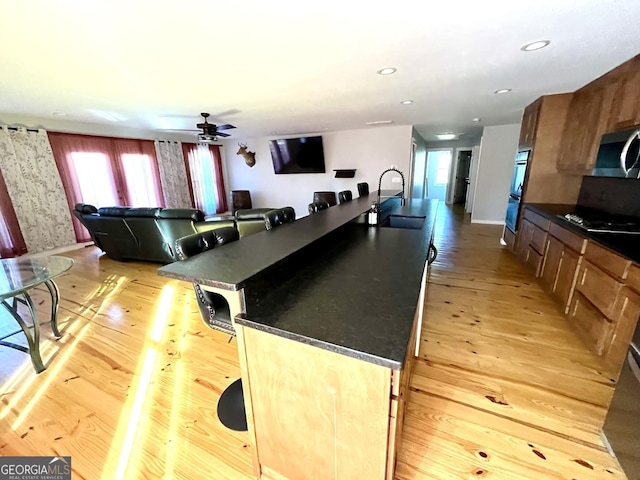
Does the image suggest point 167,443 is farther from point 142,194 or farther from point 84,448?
point 142,194

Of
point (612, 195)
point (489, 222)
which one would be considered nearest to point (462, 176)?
point (489, 222)

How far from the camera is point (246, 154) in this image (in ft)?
23.5

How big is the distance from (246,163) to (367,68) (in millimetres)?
5818

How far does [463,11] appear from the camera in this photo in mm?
1554

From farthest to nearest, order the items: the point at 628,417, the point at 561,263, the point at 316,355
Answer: the point at 561,263 → the point at 628,417 → the point at 316,355

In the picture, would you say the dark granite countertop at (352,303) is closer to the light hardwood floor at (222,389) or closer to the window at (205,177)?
the light hardwood floor at (222,389)

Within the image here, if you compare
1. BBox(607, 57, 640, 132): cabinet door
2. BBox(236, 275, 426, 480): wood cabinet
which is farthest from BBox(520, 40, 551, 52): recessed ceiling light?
BBox(236, 275, 426, 480): wood cabinet

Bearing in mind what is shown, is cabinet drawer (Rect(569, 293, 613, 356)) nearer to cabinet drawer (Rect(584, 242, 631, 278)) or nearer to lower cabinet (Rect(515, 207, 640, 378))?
lower cabinet (Rect(515, 207, 640, 378))

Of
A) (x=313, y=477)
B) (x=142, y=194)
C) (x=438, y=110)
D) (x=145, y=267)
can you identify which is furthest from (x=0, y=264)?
(x=438, y=110)

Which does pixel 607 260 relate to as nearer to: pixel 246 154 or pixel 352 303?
pixel 352 303

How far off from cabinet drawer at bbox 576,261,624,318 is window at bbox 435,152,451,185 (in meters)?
7.99

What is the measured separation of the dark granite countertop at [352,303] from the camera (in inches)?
32.2

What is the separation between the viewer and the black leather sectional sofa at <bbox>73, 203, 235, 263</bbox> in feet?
11.0

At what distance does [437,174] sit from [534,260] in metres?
7.30
